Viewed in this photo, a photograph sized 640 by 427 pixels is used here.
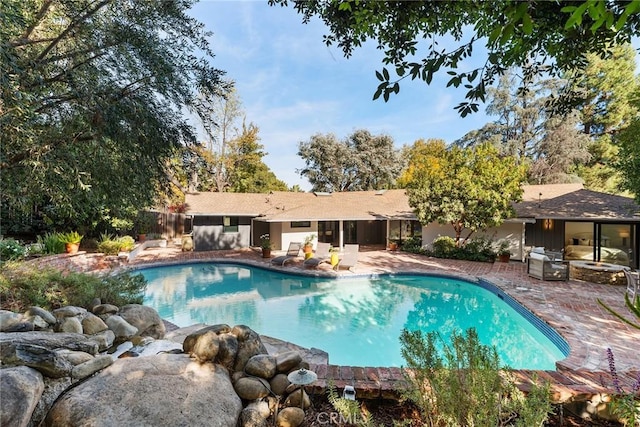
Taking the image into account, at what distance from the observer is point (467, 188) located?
51.2 ft

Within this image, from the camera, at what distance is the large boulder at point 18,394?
272cm

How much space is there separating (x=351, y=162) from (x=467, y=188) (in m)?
19.2

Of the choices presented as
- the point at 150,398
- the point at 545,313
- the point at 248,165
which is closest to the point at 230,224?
the point at 248,165

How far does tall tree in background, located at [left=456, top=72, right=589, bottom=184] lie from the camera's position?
89.9ft

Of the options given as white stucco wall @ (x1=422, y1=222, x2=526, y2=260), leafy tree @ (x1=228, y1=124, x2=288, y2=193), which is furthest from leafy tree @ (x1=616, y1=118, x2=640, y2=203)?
leafy tree @ (x1=228, y1=124, x2=288, y2=193)

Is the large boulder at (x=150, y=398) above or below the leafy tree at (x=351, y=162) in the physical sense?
below

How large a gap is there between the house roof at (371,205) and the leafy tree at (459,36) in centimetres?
1488

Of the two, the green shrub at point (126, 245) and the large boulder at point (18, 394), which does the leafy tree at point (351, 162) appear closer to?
the green shrub at point (126, 245)

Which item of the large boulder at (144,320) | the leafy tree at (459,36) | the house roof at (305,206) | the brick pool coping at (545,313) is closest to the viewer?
the leafy tree at (459,36)

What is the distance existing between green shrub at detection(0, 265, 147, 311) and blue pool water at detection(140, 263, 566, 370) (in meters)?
2.00

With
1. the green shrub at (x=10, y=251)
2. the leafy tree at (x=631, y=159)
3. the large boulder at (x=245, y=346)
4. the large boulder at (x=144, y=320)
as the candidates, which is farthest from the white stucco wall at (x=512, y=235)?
the green shrub at (x=10, y=251)

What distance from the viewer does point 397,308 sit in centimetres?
1067

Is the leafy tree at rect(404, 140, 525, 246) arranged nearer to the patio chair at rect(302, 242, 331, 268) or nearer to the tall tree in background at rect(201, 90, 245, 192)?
the patio chair at rect(302, 242, 331, 268)

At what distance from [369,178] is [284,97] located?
17041mm
